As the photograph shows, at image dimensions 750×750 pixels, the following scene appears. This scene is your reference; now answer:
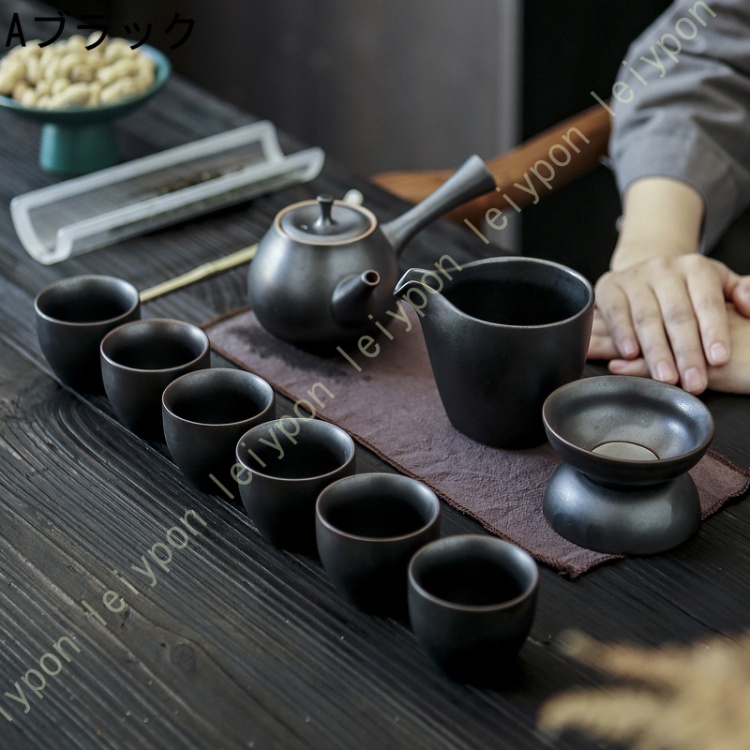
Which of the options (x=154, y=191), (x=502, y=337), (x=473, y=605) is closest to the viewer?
(x=473, y=605)

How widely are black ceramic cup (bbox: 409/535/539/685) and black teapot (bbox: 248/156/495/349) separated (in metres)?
0.30

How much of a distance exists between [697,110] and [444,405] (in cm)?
60

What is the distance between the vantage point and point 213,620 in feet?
2.13

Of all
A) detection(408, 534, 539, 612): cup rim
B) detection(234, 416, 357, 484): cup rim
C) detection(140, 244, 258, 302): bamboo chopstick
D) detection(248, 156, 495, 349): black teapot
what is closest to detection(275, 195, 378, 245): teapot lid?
detection(248, 156, 495, 349): black teapot

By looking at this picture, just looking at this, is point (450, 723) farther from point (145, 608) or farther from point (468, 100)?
point (468, 100)

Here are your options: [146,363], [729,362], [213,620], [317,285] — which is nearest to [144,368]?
[146,363]

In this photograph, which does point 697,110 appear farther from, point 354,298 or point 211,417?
point 211,417

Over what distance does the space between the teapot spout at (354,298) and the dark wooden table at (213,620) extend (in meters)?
0.13

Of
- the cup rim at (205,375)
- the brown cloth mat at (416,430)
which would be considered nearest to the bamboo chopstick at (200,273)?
the brown cloth mat at (416,430)

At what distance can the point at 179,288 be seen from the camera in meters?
1.03

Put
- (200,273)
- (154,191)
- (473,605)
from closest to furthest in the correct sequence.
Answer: (473,605) → (200,273) → (154,191)

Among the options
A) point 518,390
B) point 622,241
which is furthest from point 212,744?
point 622,241

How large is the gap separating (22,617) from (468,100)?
6.04ft

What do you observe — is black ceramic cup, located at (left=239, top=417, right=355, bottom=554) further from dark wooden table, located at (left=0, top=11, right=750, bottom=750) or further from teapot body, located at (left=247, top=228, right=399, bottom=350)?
teapot body, located at (left=247, top=228, right=399, bottom=350)
